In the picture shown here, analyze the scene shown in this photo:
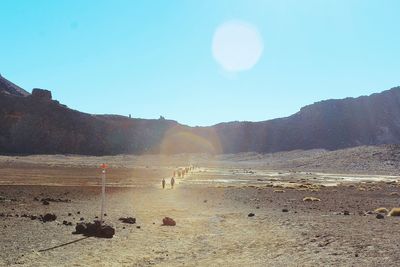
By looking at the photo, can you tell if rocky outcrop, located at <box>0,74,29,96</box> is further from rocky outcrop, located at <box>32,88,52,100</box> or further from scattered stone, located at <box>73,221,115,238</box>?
scattered stone, located at <box>73,221,115,238</box>

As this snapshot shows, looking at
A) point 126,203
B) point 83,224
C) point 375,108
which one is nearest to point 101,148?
point 375,108

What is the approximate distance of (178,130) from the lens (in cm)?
19238

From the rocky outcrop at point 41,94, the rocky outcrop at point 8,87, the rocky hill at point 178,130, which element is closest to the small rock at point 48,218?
the rocky hill at point 178,130

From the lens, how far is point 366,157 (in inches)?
4609

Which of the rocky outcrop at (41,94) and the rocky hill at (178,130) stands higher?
the rocky outcrop at (41,94)

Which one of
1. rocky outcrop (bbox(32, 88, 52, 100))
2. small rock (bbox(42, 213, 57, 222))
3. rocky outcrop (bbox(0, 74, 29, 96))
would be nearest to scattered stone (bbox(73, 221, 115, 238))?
small rock (bbox(42, 213, 57, 222))

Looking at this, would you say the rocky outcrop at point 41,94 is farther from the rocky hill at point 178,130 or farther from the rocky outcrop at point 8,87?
the rocky outcrop at point 8,87

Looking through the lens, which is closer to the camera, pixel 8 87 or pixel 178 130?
pixel 8 87

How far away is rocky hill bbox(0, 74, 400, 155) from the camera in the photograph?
159m

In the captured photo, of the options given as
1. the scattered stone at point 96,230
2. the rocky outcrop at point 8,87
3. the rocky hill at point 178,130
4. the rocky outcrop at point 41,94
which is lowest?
the scattered stone at point 96,230

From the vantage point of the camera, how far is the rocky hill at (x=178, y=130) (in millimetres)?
159200

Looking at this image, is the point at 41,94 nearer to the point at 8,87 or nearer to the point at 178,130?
the point at 8,87

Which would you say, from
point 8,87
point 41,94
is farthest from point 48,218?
point 8,87

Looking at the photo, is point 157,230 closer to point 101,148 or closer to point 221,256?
point 221,256
